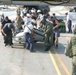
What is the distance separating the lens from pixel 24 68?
38.3 feet

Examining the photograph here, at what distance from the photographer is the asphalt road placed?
1118 cm

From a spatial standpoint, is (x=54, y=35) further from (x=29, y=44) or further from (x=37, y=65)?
(x=37, y=65)

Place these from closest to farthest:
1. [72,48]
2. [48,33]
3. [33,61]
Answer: [72,48]
[33,61]
[48,33]

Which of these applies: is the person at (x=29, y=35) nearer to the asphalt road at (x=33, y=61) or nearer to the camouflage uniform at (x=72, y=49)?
the asphalt road at (x=33, y=61)

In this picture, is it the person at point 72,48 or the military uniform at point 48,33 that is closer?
the person at point 72,48

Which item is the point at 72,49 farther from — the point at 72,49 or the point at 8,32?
the point at 8,32

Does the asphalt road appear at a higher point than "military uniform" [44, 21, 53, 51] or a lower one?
lower

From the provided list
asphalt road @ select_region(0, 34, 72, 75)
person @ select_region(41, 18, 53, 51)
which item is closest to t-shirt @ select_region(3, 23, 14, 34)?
asphalt road @ select_region(0, 34, 72, 75)

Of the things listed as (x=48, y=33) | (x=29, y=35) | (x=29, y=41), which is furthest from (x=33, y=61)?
(x=48, y=33)

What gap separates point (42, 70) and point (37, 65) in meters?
0.86

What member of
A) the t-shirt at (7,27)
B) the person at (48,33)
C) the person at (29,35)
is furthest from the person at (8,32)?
the person at (48,33)

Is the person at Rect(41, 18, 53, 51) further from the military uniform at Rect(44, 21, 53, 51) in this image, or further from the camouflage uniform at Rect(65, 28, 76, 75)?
the camouflage uniform at Rect(65, 28, 76, 75)

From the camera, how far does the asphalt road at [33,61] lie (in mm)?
11180

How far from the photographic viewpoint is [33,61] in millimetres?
12906
